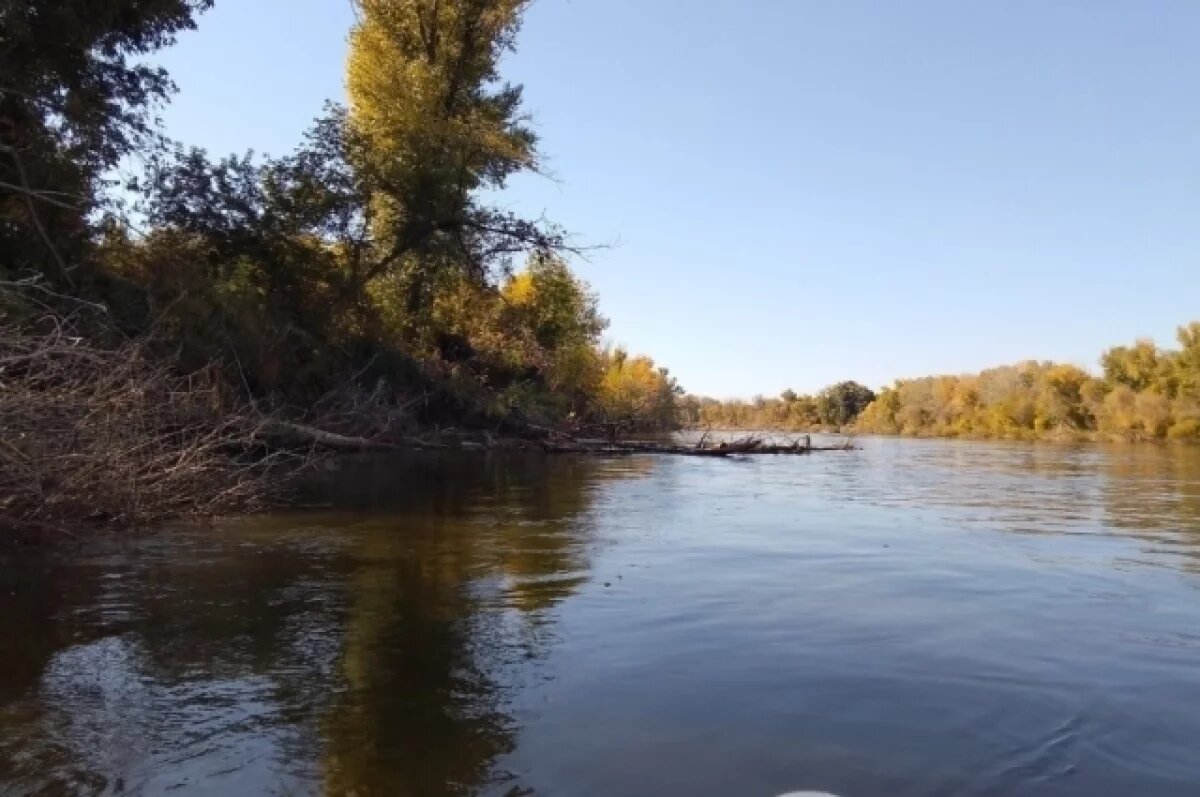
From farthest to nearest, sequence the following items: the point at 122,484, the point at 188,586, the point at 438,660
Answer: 1. the point at 122,484
2. the point at 188,586
3. the point at 438,660

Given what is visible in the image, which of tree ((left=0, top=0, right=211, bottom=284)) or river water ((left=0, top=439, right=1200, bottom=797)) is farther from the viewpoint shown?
tree ((left=0, top=0, right=211, bottom=284))

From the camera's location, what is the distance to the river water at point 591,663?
13.1 feet

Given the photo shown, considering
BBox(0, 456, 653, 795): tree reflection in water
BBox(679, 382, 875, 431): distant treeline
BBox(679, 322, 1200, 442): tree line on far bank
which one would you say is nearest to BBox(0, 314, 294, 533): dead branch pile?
BBox(0, 456, 653, 795): tree reflection in water

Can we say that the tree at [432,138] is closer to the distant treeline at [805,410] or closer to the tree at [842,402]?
the distant treeline at [805,410]

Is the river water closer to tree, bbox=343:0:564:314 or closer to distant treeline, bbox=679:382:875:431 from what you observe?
tree, bbox=343:0:564:314

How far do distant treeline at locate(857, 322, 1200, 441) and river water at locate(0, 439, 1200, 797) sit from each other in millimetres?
65070

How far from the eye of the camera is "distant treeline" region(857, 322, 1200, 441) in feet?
221

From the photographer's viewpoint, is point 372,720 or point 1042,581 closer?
point 372,720

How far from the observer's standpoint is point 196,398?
1316cm

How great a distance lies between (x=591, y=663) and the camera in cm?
564

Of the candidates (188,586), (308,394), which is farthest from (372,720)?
(308,394)

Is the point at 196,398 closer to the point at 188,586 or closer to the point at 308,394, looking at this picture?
the point at 188,586

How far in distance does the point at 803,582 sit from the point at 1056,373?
85695 millimetres

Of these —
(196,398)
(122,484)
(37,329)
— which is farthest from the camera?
(196,398)
